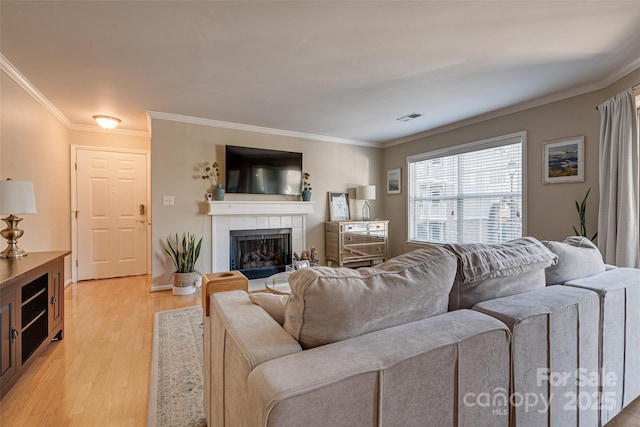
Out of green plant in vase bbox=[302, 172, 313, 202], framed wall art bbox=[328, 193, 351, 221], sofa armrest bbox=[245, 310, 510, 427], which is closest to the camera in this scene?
sofa armrest bbox=[245, 310, 510, 427]

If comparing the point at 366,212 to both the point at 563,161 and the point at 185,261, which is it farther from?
the point at 185,261

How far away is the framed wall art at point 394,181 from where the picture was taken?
5.29 metres

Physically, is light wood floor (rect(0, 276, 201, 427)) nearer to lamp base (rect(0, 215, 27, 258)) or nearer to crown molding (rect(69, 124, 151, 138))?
lamp base (rect(0, 215, 27, 258))

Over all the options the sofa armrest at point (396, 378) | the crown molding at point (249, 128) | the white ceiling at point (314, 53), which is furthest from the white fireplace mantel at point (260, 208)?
the sofa armrest at point (396, 378)

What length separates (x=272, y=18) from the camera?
1876mm

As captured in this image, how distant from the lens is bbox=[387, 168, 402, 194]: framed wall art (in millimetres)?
5289

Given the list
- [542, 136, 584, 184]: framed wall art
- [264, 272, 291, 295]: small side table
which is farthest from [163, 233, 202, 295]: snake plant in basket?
[542, 136, 584, 184]: framed wall art

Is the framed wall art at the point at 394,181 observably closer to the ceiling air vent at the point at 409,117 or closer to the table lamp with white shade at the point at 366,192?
the table lamp with white shade at the point at 366,192

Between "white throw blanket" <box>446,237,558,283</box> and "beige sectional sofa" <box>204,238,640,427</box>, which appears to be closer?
"beige sectional sofa" <box>204,238,640,427</box>

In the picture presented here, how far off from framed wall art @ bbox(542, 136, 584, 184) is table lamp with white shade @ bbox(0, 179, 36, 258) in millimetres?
4867

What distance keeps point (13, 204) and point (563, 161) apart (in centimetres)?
495

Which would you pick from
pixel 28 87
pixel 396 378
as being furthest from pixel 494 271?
pixel 28 87

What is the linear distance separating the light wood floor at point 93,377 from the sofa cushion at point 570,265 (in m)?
0.74

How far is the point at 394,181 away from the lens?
5.39 m
